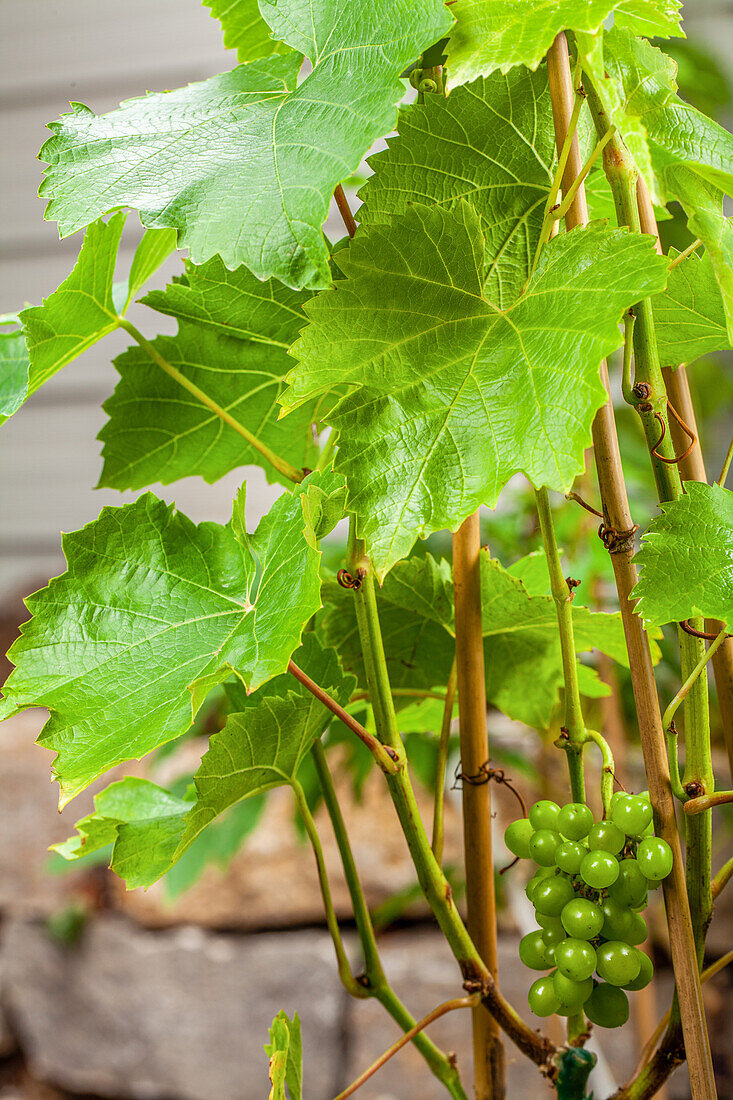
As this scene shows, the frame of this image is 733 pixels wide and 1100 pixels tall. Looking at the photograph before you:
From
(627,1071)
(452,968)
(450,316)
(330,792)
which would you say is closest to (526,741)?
(452,968)

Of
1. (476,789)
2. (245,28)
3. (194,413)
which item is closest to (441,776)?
(476,789)

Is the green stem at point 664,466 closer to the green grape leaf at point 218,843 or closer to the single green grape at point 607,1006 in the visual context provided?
the single green grape at point 607,1006

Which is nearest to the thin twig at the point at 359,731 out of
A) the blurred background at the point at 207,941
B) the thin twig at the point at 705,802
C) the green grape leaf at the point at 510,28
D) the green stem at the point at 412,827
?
the green stem at the point at 412,827

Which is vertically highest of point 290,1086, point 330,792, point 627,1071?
point 330,792

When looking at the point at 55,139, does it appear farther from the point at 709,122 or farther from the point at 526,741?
the point at 526,741

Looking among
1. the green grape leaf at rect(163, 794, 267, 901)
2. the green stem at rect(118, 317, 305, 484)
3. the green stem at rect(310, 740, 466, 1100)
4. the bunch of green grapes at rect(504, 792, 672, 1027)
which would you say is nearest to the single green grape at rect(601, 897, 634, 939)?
the bunch of green grapes at rect(504, 792, 672, 1027)

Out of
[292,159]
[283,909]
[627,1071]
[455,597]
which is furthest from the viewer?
[283,909]
